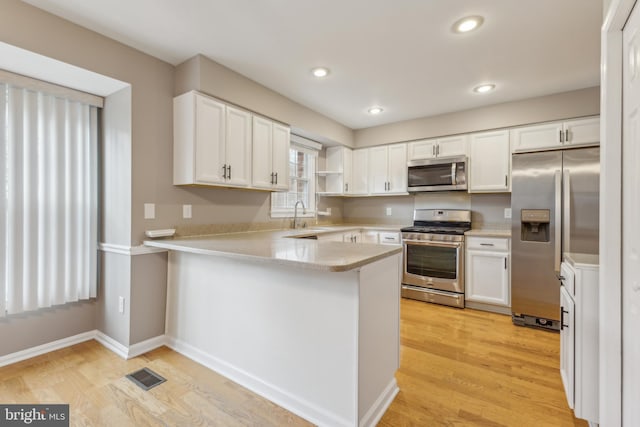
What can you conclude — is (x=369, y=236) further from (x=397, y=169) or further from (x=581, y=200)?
(x=581, y=200)

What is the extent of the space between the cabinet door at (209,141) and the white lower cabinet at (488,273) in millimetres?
2957

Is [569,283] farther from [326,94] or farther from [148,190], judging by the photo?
[148,190]

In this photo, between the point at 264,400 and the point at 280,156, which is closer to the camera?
the point at 264,400

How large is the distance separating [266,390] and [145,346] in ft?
3.99

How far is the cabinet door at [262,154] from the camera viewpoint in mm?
2914

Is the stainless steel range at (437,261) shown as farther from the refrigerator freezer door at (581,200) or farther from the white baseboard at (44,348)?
the white baseboard at (44,348)

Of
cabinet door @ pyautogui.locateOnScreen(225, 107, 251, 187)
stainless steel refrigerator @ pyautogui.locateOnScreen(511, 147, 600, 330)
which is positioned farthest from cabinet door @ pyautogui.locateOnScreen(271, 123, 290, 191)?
stainless steel refrigerator @ pyautogui.locateOnScreen(511, 147, 600, 330)

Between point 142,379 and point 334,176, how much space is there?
3.46 m

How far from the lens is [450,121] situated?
385cm

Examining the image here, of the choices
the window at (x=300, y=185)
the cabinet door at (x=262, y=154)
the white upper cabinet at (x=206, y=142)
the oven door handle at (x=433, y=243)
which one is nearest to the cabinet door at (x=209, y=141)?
the white upper cabinet at (x=206, y=142)

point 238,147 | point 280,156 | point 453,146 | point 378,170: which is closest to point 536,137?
point 453,146

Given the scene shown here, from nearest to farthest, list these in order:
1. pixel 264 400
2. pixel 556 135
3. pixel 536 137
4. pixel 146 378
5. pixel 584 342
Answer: pixel 584 342, pixel 264 400, pixel 146 378, pixel 556 135, pixel 536 137

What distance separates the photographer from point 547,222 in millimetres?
2904

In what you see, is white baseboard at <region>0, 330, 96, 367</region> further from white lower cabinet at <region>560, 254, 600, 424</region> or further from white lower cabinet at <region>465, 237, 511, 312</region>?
white lower cabinet at <region>465, 237, 511, 312</region>
